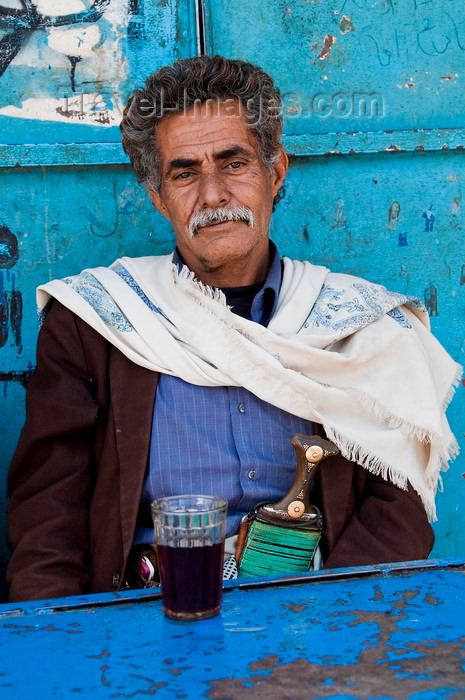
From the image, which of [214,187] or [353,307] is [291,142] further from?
[353,307]

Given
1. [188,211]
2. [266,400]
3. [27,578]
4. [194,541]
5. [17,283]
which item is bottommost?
[27,578]

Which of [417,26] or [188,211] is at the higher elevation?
[417,26]

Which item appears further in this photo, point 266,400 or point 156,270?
point 156,270

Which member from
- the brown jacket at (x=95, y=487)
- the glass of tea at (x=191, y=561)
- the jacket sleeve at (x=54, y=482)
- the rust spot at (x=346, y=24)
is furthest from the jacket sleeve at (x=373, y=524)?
the rust spot at (x=346, y=24)

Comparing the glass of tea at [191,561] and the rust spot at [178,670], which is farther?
the glass of tea at [191,561]

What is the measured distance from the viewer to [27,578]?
1.99m

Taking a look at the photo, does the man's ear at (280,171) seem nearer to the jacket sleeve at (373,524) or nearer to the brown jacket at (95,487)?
the brown jacket at (95,487)

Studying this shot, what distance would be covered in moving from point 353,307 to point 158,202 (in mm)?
683

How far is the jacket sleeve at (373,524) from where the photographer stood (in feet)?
6.92

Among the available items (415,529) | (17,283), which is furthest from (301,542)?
(17,283)

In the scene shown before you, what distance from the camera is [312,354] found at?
2.23 m

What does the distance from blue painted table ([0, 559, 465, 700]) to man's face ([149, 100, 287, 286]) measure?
118cm

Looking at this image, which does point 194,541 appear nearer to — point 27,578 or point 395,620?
point 395,620

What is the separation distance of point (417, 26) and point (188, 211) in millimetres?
1104
